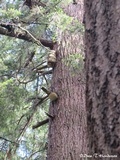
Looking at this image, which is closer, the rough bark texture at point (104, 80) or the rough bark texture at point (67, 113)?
the rough bark texture at point (104, 80)

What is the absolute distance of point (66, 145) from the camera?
9.39 feet

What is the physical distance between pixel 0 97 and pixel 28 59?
718 mm

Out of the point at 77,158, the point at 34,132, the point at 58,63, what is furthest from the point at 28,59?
the point at 77,158

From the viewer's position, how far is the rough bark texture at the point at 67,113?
9.34 feet

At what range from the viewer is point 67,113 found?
10.1 feet

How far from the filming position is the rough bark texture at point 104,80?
0.87m

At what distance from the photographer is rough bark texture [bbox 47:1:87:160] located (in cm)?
285

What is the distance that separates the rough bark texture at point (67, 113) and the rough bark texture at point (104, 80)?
5.81ft

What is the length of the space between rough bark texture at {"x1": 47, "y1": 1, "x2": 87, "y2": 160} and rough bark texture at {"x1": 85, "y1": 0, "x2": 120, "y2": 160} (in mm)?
1772

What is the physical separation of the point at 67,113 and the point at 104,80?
2159 mm

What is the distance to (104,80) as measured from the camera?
94 cm

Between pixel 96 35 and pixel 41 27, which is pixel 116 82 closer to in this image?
pixel 96 35

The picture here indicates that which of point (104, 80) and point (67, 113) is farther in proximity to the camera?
point (67, 113)

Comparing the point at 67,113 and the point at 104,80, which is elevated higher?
the point at 67,113
